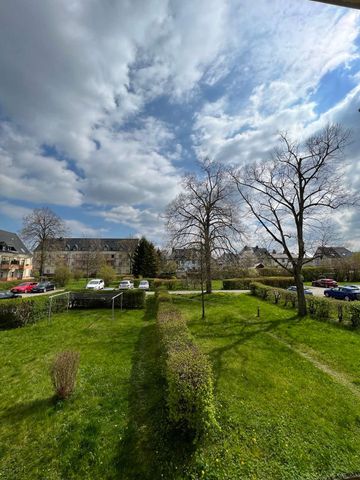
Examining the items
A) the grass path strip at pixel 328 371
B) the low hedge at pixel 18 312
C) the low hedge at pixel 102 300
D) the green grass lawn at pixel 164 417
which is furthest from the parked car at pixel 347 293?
the low hedge at pixel 18 312

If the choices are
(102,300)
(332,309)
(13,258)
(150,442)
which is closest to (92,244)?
(13,258)

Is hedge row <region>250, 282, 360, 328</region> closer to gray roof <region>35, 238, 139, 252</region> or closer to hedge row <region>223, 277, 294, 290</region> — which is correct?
hedge row <region>223, 277, 294, 290</region>

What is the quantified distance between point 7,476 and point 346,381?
337 inches

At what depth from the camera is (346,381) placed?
281 inches

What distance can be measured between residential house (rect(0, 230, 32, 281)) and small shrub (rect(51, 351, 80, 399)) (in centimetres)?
5403

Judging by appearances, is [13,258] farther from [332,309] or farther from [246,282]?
[332,309]

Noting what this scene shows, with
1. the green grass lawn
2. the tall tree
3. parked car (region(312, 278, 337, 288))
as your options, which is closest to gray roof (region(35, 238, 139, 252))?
the tall tree

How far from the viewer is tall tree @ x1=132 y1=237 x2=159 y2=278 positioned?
179 ft

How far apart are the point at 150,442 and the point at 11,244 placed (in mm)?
60849

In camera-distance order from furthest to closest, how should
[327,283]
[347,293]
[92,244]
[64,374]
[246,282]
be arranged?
1. [92,244]
2. [246,282]
3. [327,283]
4. [347,293]
5. [64,374]

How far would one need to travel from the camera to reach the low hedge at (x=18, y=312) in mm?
14295

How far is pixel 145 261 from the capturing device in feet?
180

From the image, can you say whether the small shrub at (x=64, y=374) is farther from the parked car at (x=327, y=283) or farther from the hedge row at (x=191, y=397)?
the parked car at (x=327, y=283)

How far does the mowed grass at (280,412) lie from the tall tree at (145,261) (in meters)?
44.0
